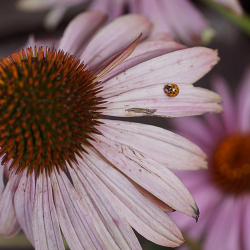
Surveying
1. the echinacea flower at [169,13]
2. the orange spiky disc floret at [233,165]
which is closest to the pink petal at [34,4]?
the echinacea flower at [169,13]

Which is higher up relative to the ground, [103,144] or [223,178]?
[223,178]

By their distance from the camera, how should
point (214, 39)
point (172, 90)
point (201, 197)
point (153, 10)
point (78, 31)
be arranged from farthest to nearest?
point (214, 39)
point (201, 197)
point (153, 10)
point (78, 31)
point (172, 90)

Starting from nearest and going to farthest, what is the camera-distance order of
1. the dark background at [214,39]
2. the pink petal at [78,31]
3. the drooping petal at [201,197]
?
the pink petal at [78,31] < the drooping petal at [201,197] < the dark background at [214,39]

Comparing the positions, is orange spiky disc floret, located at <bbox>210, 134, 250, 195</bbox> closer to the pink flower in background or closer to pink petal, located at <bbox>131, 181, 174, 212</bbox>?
the pink flower in background

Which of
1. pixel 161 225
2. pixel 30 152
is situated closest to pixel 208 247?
pixel 161 225

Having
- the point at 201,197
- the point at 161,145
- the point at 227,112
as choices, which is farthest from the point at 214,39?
the point at 161,145

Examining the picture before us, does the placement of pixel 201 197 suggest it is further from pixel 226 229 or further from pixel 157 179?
pixel 157 179

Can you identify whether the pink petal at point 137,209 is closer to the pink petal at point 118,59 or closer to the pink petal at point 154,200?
the pink petal at point 154,200
